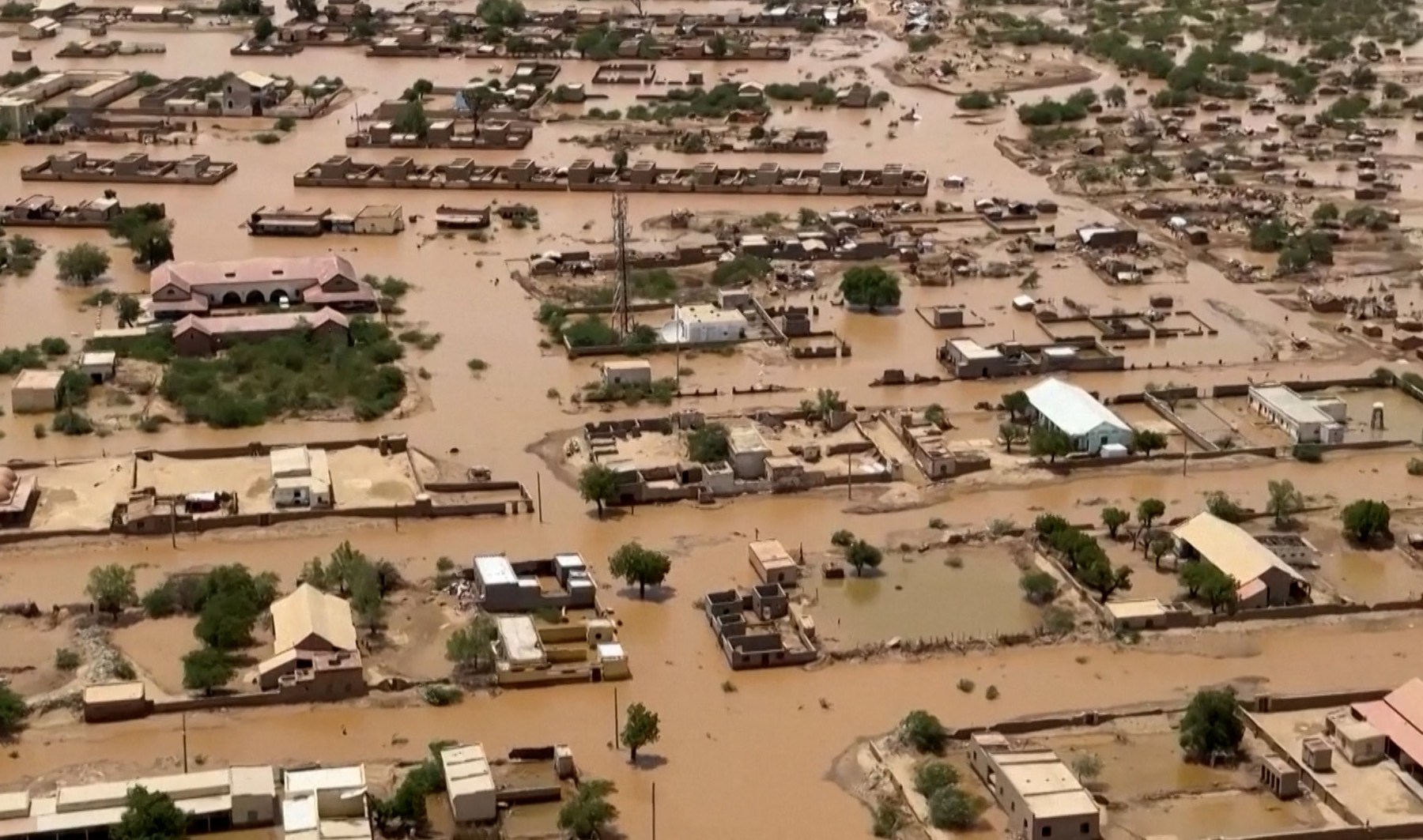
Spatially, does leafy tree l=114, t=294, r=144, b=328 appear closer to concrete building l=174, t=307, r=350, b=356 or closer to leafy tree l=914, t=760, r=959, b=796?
concrete building l=174, t=307, r=350, b=356

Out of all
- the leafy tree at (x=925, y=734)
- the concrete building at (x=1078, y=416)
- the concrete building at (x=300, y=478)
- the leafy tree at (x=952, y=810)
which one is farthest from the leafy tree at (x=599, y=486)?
the leafy tree at (x=952, y=810)

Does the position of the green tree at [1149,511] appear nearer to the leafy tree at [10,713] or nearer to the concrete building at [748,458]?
the concrete building at [748,458]

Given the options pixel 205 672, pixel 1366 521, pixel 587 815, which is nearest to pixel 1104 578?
pixel 1366 521

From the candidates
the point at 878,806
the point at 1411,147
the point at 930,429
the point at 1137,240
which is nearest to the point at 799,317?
the point at 930,429

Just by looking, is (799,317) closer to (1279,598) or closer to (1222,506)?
(1222,506)

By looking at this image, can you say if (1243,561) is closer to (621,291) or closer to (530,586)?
(530,586)

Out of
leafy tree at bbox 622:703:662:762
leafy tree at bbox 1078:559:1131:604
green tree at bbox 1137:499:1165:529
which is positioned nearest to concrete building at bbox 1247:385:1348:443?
green tree at bbox 1137:499:1165:529
